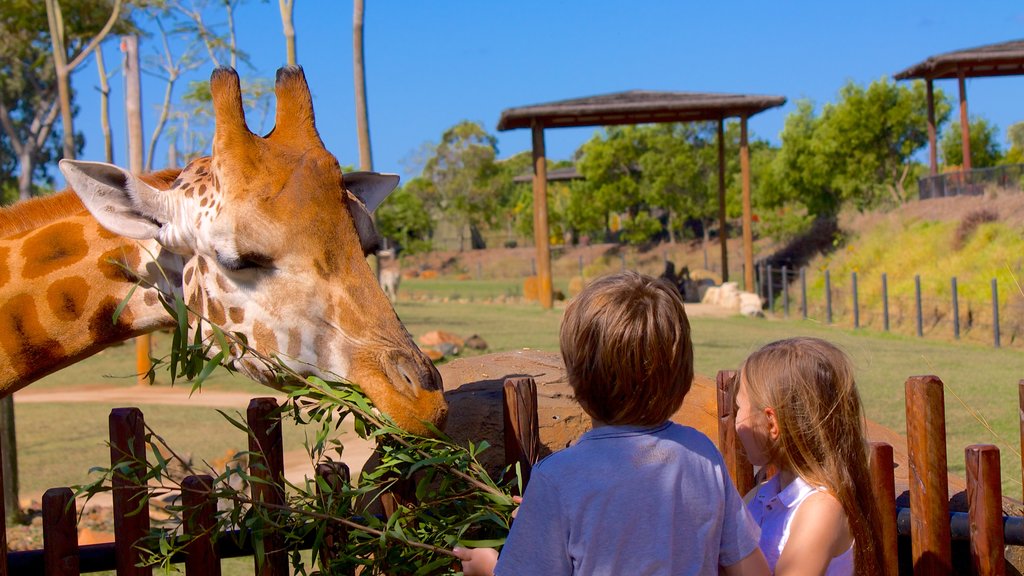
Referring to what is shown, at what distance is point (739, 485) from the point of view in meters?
3.24

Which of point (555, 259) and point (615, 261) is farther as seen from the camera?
point (555, 259)

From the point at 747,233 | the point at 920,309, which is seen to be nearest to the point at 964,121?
the point at 747,233

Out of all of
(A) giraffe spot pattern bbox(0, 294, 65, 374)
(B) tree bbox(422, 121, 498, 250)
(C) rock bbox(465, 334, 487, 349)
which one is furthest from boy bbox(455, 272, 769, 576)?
(B) tree bbox(422, 121, 498, 250)

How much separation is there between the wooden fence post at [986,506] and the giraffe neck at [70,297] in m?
2.55

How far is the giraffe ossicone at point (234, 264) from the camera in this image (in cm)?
295

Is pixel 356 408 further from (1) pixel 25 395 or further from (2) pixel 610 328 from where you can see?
(1) pixel 25 395

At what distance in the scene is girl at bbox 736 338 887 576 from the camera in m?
2.40

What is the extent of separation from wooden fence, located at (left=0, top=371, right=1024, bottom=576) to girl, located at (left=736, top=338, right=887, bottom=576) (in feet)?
1.36

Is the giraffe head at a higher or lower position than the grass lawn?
higher

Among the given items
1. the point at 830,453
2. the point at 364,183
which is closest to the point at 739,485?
the point at 830,453

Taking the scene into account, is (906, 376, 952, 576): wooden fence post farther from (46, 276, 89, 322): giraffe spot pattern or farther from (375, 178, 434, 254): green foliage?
(375, 178, 434, 254): green foliage

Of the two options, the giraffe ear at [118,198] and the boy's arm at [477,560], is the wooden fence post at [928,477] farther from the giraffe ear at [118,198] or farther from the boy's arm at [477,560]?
the giraffe ear at [118,198]

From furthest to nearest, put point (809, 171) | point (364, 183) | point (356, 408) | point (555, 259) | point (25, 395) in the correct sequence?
1. point (555, 259)
2. point (809, 171)
3. point (25, 395)
4. point (364, 183)
5. point (356, 408)

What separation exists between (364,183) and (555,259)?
48810 mm
